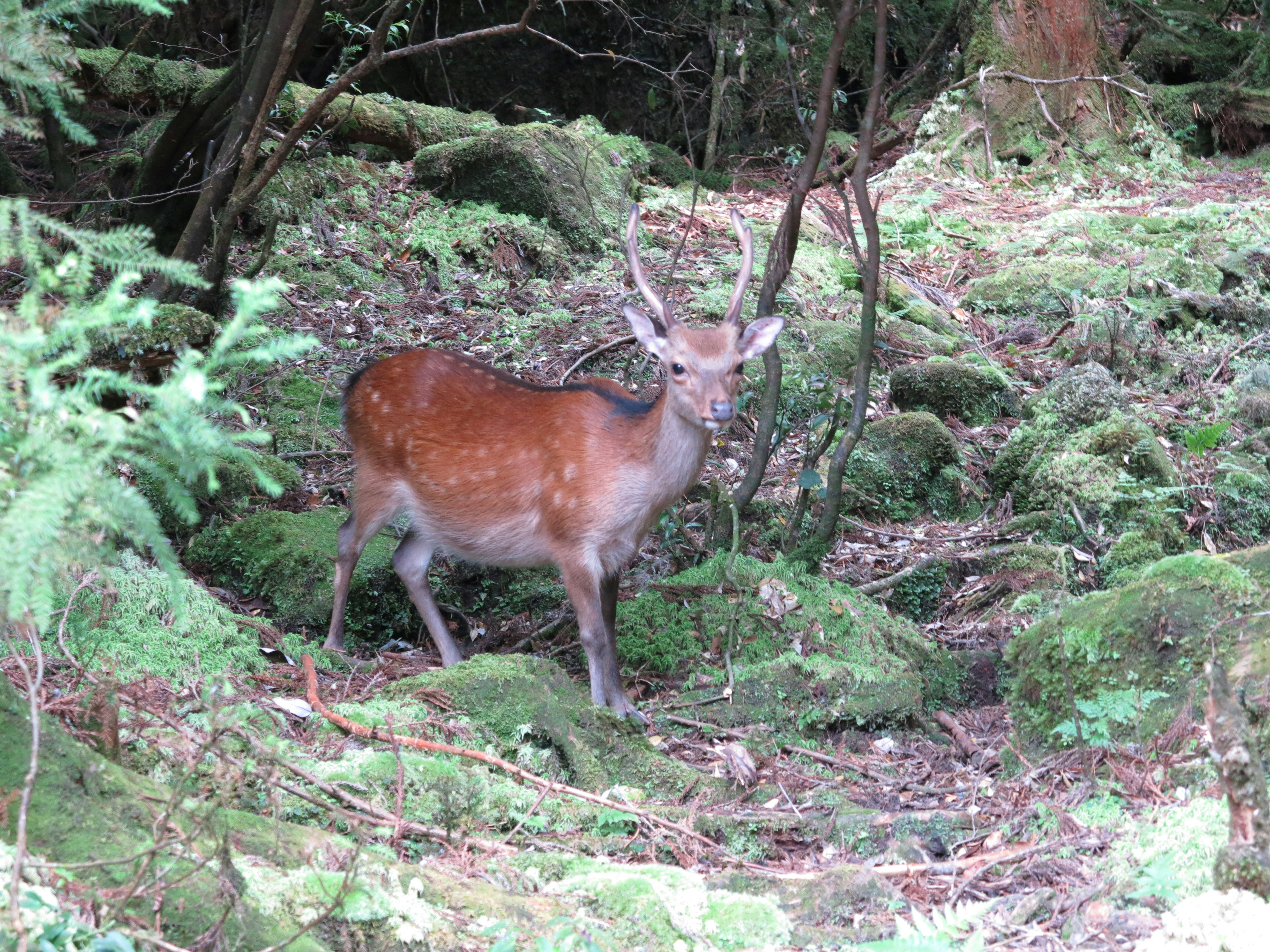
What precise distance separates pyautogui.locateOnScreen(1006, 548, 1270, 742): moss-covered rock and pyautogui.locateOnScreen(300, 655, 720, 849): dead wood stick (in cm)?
150

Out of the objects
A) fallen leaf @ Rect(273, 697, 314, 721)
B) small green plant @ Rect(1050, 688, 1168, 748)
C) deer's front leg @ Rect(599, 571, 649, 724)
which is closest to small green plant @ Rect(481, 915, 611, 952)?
fallen leaf @ Rect(273, 697, 314, 721)

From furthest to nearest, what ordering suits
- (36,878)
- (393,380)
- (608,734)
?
(393,380) < (608,734) < (36,878)

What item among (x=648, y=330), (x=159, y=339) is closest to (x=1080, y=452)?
(x=648, y=330)

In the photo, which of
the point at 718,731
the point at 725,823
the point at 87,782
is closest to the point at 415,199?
the point at 718,731

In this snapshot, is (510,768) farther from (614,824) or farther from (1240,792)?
(1240,792)

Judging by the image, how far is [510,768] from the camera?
3.89 metres

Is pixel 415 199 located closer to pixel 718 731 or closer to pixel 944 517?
pixel 944 517

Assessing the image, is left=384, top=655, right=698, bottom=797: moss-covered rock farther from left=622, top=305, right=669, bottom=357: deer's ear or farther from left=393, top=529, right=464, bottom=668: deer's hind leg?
left=622, top=305, right=669, bottom=357: deer's ear

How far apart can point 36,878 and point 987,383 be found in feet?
24.6

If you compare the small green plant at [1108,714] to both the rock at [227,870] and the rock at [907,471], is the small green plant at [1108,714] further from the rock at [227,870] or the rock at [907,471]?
the rock at [907,471]

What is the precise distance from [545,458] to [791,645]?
1555 millimetres

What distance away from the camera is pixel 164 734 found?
3.25 metres

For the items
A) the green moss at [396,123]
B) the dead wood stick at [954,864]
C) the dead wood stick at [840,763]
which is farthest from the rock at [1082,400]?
the green moss at [396,123]

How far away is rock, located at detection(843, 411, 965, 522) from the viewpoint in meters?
7.44
